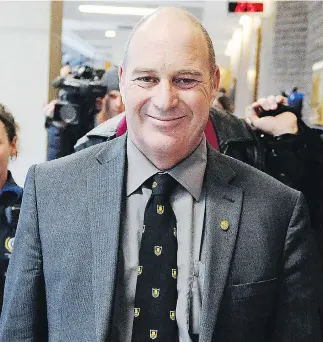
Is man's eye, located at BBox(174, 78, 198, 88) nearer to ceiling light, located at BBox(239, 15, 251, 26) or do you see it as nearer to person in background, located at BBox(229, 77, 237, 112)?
ceiling light, located at BBox(239, 15, 251, 26)

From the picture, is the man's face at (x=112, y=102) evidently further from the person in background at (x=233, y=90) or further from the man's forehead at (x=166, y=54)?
the person in background at (x=233, y=90)

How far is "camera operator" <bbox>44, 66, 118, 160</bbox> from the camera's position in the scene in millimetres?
2430

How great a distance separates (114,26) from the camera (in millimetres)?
9961

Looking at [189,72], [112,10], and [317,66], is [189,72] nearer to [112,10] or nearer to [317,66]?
[317,66]

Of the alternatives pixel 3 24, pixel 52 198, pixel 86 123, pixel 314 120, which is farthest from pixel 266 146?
pixel 3 24

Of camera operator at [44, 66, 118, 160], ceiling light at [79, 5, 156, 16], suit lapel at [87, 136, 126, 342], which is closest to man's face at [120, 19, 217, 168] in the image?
suit lapel at [87, 136, 126, 342]

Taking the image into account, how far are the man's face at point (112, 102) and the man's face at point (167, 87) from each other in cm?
132

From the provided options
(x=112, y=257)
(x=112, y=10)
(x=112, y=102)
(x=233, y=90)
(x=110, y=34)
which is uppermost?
(x=112, y=10)

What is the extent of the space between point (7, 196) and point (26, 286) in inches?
31.7

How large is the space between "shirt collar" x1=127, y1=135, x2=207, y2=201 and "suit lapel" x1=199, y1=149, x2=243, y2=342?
34mm

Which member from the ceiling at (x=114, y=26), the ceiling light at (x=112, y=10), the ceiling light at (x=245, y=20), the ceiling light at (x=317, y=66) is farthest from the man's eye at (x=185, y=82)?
the ceiling light at (x=112, y=10)

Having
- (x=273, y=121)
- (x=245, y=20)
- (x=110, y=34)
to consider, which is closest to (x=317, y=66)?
(x=273, y=121)

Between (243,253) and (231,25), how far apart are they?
6.94 m

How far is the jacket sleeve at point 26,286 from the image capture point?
1.20 meters
